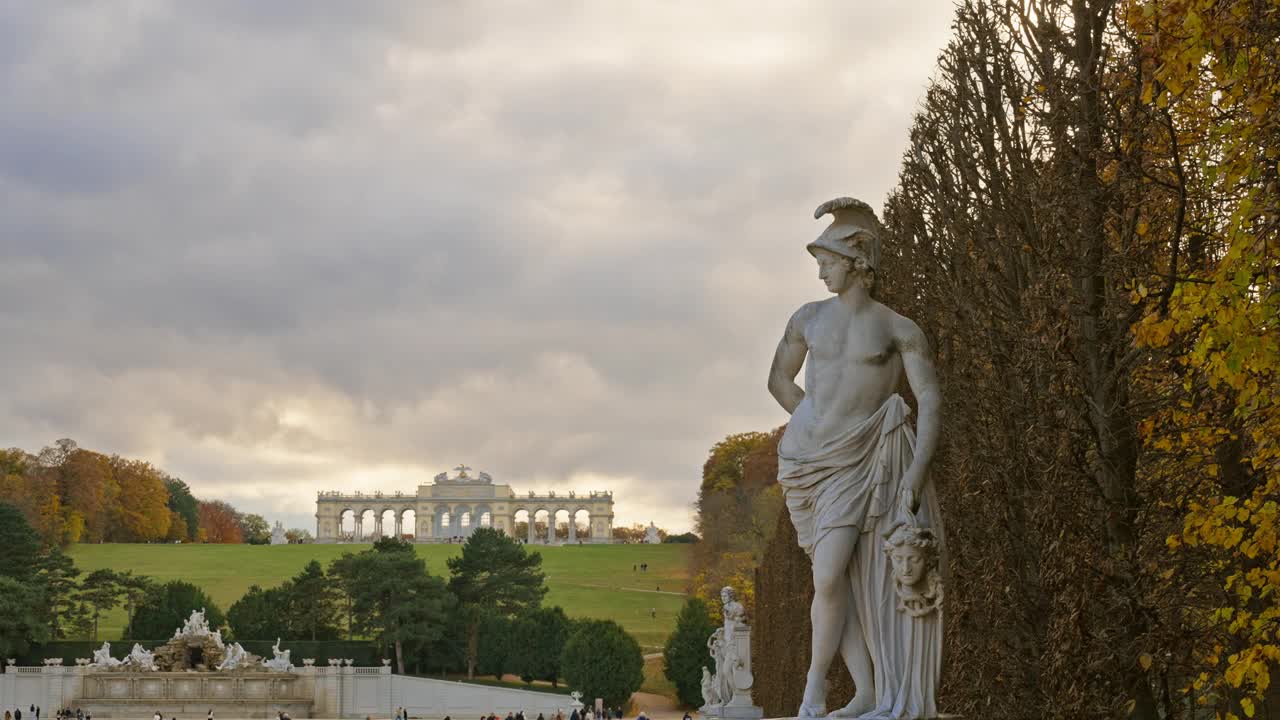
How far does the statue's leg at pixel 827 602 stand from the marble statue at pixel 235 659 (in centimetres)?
5059

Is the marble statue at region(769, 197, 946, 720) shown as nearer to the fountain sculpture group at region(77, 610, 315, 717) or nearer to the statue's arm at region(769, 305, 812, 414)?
the statue's arm at region(769, 305, 812, 414)

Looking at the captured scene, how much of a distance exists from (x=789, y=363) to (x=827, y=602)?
1.32 m

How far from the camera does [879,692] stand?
22.6 ft

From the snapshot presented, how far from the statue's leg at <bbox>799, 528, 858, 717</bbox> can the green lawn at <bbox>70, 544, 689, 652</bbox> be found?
56.4 meters

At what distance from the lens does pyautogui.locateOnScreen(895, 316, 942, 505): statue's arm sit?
679cm

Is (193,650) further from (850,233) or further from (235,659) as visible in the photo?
(850,233)

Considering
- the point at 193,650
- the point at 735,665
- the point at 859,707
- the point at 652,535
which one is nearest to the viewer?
the point at 859,707

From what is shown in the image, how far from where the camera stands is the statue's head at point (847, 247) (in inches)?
285

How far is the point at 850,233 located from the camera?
7234 millimetres

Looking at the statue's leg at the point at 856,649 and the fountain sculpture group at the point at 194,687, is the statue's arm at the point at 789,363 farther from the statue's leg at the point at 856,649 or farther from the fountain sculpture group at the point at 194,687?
the fountain sculpture group at the point at 194,687

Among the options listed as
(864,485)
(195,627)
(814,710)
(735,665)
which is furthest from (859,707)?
(195,627)

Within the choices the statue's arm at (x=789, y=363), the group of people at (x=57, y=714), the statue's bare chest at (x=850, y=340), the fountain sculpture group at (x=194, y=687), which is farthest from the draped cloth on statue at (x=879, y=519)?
the fountain sculpture group at (x=194, y=687)

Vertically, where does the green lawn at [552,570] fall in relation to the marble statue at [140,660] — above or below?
above

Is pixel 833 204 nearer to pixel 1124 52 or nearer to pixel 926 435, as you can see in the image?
pixel 926 435
